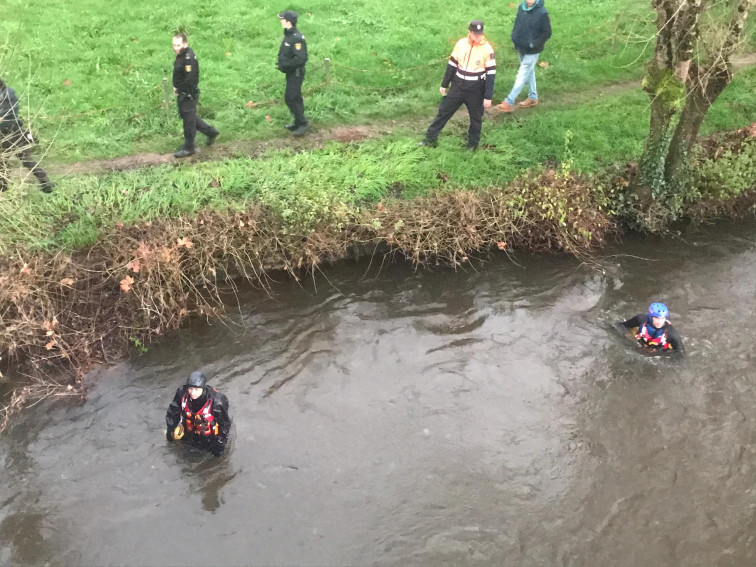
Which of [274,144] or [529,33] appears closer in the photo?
[529,33]

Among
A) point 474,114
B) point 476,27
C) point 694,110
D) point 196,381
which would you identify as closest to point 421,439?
point 196,381

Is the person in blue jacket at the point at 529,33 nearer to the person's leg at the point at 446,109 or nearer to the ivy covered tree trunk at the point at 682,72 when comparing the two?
the person's leg at the point at 446,109

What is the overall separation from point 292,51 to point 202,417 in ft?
19.8

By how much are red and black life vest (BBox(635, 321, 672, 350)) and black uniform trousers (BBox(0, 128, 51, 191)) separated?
326 inches

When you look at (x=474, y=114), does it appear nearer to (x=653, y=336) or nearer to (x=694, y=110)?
(x=694, y=110)

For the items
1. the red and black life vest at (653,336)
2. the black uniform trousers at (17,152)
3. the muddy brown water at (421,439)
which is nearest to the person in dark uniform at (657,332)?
the red and black life vest at (653,336)

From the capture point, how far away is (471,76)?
9094 mm

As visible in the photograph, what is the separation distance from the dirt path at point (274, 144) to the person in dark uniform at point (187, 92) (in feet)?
0.78

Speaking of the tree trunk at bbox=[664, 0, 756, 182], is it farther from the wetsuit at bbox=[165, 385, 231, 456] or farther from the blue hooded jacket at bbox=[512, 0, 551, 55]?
the wetsuit at bbox=[165, 385, 231, 456]

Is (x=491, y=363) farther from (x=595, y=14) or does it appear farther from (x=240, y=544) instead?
(x=595, y=14)

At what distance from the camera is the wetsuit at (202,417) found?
21.5 feet

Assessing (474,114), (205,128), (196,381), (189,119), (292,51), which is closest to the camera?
(196,381)

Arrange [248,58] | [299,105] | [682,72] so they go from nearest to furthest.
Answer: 1. [682,72]
2. [299,105]
3. [248,58]

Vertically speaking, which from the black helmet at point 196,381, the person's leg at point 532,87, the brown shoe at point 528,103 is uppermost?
the person's leg at point 532,87
